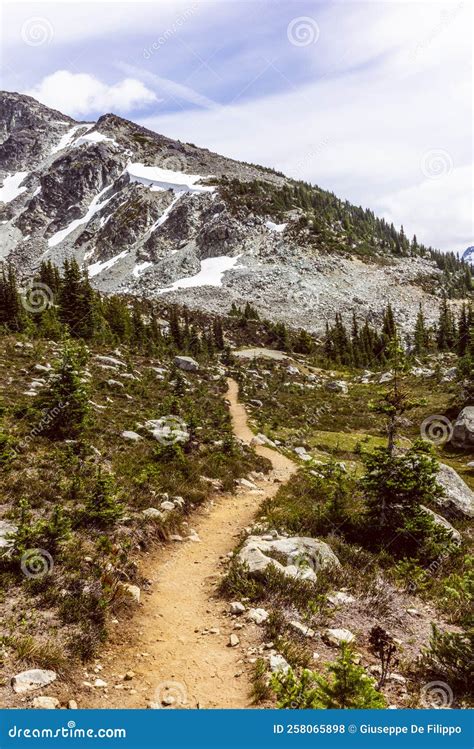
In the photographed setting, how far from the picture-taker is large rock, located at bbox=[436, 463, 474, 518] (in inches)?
550

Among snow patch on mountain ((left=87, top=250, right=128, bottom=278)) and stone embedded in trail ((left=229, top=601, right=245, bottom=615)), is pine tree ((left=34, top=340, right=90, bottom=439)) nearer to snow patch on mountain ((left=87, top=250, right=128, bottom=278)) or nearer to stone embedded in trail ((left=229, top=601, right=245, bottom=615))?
stone embedded in trail ((left=229, top=601, right=245, bottom=615))

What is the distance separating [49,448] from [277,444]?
13181mm

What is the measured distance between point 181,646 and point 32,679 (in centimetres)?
241

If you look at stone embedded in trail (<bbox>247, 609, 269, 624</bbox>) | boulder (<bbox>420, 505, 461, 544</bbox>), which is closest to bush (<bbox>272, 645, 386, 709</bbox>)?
stone embedded in trail (<bbox>247, 609, 269, 624</bbox>)

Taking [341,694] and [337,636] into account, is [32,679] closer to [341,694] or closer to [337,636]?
[341,694]

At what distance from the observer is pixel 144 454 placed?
15203 millimetres

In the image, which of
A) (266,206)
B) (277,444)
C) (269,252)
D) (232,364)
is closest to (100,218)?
(266,206)

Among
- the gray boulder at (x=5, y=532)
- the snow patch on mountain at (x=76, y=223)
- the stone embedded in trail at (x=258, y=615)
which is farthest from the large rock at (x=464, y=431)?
the snow patch on mountain at (x=76, y=223)

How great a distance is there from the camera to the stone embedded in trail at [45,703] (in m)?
5.12

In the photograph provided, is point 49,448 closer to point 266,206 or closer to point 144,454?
point 144,454

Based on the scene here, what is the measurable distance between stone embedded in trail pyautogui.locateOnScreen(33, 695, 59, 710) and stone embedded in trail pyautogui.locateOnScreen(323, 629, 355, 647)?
4276 millimetres

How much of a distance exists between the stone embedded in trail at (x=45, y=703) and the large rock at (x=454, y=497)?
12.1m

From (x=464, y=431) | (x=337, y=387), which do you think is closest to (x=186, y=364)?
(x=337, y=387)

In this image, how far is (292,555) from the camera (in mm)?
Answer: 9594
